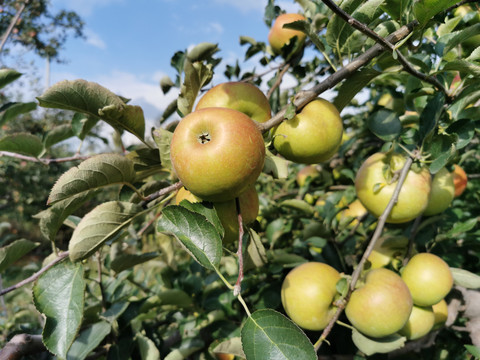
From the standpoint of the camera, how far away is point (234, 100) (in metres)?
0.72

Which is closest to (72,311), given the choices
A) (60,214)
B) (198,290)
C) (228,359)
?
(60,214)

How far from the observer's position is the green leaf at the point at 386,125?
100 centimetres

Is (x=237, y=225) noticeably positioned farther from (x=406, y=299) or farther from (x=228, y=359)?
(x=228, y=359)

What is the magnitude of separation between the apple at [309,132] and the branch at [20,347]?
0.64 meters

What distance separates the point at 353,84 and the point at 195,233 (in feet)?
1.57

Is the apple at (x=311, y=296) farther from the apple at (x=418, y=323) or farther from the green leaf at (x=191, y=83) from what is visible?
the green leaf at (x=191, y=83)

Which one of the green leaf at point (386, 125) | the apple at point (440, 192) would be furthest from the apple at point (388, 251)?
the green leaf at point (386, 125)

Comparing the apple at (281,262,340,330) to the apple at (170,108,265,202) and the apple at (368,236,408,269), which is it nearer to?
the apple at (368,236,408,269)

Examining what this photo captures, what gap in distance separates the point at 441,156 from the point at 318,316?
1.69 feet

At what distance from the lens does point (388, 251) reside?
3.55 ft

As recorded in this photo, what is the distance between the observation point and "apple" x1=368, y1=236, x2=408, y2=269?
1.06 m

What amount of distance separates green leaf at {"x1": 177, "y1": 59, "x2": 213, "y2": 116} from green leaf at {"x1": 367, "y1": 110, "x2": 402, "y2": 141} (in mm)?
544

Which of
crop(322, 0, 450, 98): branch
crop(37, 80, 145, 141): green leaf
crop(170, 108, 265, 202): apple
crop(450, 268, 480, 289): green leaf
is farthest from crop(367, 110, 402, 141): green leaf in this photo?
crop(37, 80, 145, 141): green leaf

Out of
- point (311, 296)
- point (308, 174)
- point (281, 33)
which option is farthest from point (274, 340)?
point (308, 174)
